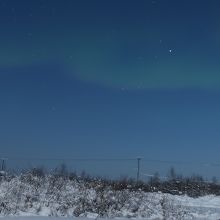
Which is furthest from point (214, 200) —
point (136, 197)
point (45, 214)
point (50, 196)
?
point (45, 214)

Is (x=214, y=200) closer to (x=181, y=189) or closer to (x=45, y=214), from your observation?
(x=181, y=189)

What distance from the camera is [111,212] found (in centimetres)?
1934

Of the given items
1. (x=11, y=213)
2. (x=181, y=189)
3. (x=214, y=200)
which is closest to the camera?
(x=11, y=213)

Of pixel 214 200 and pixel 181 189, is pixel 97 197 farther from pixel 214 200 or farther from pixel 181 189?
pixel 181 189

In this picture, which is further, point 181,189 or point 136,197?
point 181,189

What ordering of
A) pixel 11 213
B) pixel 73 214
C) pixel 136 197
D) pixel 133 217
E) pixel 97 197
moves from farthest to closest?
pixel 136 197 → pixel 97 197 → pixel 133 217 → pixel 73 214 → pixel 11 213

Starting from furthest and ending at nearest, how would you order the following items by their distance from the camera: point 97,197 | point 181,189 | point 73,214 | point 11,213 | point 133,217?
point 181,189, point 97,197, point 133,217, point 73,214, point 11,213

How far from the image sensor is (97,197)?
2091 cm

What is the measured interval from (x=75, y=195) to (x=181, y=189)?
15.5 m

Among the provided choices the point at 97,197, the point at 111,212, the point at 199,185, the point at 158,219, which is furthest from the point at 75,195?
the point at 199,185

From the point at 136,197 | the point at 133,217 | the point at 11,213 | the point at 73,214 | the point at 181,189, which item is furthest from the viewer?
the point at 181,189

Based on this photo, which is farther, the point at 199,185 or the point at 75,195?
the point at 199,185

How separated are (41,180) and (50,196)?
4583 millimetres

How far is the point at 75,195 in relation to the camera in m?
21.3
